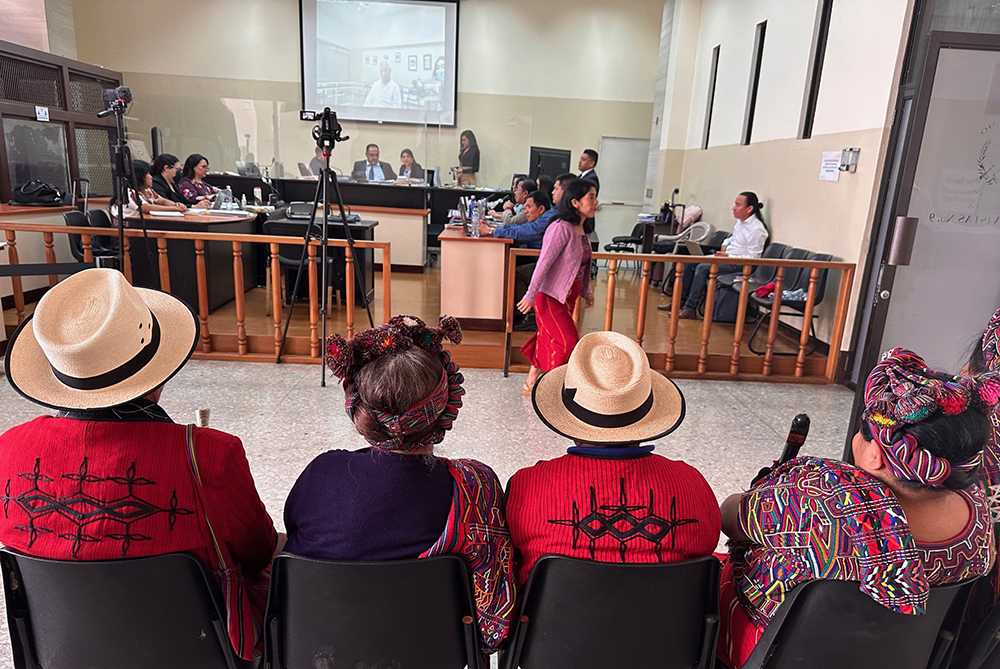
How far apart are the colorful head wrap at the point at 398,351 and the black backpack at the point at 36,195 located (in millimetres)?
5660

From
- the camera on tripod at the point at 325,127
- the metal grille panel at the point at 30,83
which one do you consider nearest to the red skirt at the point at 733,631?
the camera on tripod at the point at 325,127

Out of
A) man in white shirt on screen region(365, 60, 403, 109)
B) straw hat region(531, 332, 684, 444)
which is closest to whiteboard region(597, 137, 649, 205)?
man in white shirt on screen region(365, 60, 403, 109)

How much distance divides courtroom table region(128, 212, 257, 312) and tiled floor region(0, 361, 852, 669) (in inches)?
45.1

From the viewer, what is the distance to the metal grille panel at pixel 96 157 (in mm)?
Result: 6549

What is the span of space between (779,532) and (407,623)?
68 centimetres

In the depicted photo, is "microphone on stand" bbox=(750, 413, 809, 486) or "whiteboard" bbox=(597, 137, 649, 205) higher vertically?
"whiteboard" bbox=(597, 137, 649, 205)

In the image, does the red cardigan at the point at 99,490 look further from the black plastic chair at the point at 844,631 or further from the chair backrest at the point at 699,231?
the chair backrest at the point at 699,231

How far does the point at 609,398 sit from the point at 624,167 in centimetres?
926

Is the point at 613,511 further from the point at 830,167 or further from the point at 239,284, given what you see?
the point at 830,167

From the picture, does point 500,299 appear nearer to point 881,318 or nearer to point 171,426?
point 881,318

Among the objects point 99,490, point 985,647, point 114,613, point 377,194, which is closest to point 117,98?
point 377,194

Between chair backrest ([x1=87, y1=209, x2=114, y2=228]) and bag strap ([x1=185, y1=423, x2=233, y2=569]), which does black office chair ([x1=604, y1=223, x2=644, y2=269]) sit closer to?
chair backrest ([x1=87, y1=209, x2=114, y2=228])

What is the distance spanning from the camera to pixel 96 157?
684cm

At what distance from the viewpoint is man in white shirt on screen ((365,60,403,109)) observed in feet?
31.6
